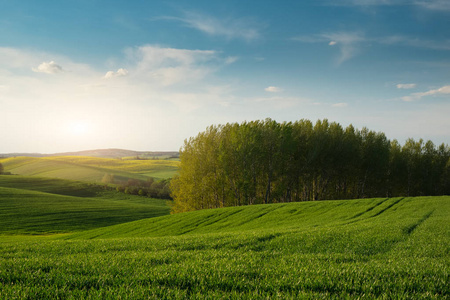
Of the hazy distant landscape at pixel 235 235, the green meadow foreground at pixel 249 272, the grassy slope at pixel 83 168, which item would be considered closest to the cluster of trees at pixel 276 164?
the hazy distant landscape at pixel 235 235

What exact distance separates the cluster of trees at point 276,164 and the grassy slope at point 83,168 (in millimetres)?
72947

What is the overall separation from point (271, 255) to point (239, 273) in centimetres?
353

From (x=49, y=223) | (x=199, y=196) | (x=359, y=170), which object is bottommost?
(x=49, y=223)

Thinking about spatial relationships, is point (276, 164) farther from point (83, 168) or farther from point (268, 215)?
point (83, 168)

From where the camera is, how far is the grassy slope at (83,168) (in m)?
137

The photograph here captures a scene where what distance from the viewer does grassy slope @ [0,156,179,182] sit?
450 feet

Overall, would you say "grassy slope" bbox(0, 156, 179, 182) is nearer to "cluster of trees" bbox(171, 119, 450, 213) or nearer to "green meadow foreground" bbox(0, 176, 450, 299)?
"cluster of trees" bbox(171, 119, 450, 213)

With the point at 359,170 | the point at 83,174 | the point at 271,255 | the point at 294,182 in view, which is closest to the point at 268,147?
the point at 294,182

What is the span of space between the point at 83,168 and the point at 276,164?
12281 centimetres

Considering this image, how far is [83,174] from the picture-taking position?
137875mm

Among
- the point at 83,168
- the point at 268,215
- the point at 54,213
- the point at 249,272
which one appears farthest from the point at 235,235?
the point at 83,168

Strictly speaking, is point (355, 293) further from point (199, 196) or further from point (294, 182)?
point (294, 182)

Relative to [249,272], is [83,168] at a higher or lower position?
lower

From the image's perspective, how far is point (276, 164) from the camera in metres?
61.4
